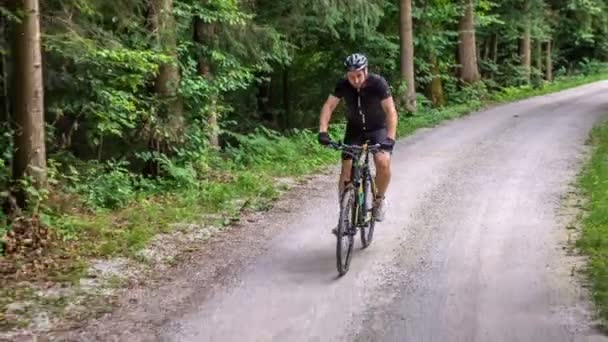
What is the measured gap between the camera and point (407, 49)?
20.7m

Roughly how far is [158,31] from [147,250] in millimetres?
4560

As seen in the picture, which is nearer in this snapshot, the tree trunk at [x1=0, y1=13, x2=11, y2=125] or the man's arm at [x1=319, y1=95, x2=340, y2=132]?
the man's arm at [x1=319, y1=95, x2=340, y2=132]

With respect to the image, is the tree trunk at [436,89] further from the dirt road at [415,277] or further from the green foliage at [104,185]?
the green foliage at [104,185]

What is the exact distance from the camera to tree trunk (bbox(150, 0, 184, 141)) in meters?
11.4

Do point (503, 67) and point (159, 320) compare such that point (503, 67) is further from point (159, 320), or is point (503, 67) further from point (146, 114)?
point (159, 320)

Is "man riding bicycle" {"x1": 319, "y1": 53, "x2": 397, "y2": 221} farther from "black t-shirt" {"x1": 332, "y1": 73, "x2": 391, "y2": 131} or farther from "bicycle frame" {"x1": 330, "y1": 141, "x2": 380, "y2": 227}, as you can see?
"bicycle frame" {"x1": 330, "y1": 141, "x2": 380, "y2": 227}

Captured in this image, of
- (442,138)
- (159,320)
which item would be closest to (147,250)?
(159,320)

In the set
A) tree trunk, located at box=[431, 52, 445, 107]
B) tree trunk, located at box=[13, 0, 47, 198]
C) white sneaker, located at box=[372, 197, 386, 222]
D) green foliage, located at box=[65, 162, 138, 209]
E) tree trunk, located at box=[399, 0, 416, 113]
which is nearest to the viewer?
white sneaker, located at box=[372, 197, 386, 222]

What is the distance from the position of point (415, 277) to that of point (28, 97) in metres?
4.70

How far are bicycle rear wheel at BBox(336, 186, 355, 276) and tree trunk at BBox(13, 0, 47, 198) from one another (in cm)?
367

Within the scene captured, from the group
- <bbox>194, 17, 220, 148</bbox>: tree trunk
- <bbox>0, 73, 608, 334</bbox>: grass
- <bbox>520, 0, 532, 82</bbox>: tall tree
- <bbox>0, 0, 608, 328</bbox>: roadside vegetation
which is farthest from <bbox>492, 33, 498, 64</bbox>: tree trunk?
<bbox>194, 17, 220, 148</bbox>: tree trunk

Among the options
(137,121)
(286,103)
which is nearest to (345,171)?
(137,121)

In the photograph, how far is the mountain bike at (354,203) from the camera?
693cm

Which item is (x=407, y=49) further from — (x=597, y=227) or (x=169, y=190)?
(x=597, y=227)
